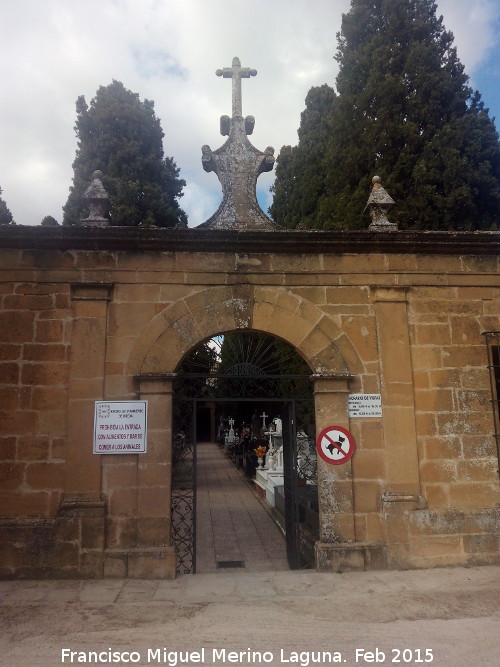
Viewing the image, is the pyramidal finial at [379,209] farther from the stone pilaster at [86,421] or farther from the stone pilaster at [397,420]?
the stone pilaster at [86,421]

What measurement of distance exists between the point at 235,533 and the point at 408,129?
402 inches

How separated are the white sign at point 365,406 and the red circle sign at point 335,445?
0.90 feet

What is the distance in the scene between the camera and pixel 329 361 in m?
6.34

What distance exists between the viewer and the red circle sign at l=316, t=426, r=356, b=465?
6109mm

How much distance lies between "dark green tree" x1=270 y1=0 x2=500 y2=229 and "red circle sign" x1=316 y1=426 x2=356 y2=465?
7.85 metres

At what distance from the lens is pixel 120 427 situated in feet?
19.6

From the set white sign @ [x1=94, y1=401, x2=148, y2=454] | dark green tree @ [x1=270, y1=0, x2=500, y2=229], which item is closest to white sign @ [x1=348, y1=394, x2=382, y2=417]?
white sign @ [x1=94, y1=401, x2=148, y2=454]

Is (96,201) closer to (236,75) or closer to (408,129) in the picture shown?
(236,75)

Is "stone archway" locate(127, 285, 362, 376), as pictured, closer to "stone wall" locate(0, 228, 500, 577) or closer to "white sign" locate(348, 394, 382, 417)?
"stone wall" locate(0, 228, 500, 577)

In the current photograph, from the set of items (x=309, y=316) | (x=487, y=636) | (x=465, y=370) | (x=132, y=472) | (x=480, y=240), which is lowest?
(x=487, y=636)

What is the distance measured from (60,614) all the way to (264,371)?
3.47 m

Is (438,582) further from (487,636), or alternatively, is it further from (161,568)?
(161,568)

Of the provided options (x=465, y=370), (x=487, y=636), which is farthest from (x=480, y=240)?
(x=487, y=636)

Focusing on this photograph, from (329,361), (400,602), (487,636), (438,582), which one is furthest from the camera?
(329,361)
